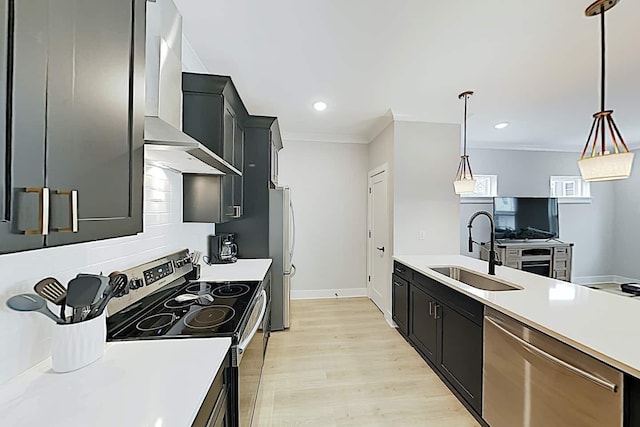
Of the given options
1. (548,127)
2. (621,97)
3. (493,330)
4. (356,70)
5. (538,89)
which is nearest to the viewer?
(493,330)

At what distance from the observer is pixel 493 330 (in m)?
1.87

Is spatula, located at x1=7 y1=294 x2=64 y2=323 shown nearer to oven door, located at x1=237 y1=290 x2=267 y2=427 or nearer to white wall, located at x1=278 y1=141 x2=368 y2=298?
oven door, located at x1=237 y1=290 x2=267 y2=427

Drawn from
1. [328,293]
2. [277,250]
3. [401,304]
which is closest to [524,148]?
[401,304]

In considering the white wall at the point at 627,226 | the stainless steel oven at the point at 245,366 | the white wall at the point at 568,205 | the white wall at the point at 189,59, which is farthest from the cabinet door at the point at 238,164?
the white wall at the point at 627,226

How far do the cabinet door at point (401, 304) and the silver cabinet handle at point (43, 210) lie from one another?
322 centimetres

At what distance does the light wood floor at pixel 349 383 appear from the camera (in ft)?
6.98

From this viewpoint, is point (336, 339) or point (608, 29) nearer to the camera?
point (608, 29)

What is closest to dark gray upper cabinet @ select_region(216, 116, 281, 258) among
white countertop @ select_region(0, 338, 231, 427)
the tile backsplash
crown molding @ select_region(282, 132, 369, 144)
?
crown molding @ select_region(282, 132, 369, 144)

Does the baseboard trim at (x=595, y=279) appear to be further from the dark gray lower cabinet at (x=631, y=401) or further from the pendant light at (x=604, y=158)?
the dark gray lower cabinet at (x=631, y=401)

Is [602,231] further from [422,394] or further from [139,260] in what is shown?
[139,260]

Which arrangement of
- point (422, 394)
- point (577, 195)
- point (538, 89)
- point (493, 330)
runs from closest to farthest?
point (493, 330) → point (422, 394) → point (538, 89) → point (577, 195)

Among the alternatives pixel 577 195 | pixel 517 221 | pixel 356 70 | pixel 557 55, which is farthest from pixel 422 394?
pixel 577 195

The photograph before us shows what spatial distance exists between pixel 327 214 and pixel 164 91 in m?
3.74

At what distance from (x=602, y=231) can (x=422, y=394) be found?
6248 mm
